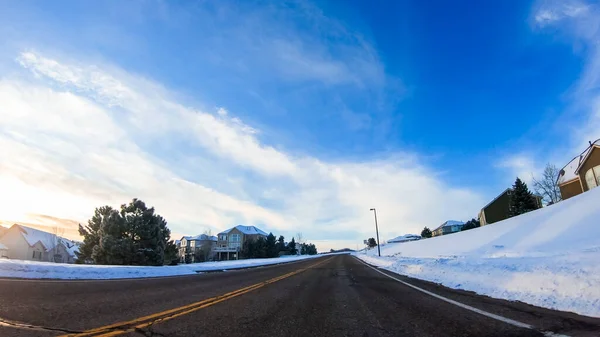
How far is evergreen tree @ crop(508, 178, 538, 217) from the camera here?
50438 millimetres

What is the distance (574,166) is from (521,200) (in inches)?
379

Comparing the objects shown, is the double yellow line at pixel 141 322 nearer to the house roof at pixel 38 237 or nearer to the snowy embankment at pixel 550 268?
the snowy embankment at pixel 550 268

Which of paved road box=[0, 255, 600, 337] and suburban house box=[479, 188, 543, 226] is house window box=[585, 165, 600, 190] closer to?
suburban house box=[479, 188, 543, 226]

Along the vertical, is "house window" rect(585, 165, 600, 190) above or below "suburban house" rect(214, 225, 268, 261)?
above

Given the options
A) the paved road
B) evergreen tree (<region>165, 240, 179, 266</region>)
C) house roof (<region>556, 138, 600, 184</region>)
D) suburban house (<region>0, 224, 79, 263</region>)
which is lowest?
the paved road

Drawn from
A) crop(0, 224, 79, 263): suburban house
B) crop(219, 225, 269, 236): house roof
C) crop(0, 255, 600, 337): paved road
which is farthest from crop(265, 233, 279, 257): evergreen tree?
crop(0, 255, 600, 337): paved road

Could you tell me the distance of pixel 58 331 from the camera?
4.25 metres

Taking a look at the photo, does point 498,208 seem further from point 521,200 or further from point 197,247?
point 197,247

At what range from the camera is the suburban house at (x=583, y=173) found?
1439 inches

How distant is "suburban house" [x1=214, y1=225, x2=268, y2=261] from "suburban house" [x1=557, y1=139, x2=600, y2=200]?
256ft

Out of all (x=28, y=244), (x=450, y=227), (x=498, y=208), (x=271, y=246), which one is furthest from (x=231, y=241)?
(x=450, y=227)

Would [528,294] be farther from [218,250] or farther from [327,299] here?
[218,250]

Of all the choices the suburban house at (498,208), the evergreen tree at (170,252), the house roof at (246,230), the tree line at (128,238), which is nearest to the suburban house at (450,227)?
the suburban house at (498,208)

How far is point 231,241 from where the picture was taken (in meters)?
104
